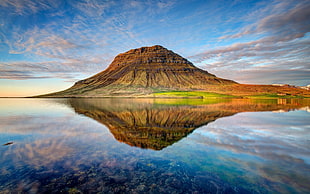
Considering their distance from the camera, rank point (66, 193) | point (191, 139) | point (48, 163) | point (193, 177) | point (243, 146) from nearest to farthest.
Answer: point (66, 193) < point (193, 177) < point (48, 163) < point (243, 146) < point (191, 139)

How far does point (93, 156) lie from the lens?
31.8ft

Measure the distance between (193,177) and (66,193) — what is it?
198 inches

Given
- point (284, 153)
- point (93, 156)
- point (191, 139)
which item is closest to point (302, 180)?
point (284, 153)

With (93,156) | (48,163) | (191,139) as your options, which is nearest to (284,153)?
(191,139)

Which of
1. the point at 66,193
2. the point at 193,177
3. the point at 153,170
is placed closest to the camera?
the point at 66,193

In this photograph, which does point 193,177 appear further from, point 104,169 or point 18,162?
point 18,162

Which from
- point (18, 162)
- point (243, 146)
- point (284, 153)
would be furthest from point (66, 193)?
A: point (284, 153)

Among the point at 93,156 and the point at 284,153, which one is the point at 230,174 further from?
the point at 93,156

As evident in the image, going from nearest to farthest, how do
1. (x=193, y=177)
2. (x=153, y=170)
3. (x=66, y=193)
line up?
(x=66, y=193), (x=193, y=177), (x=153, y=170)

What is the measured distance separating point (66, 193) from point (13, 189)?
2.08 m

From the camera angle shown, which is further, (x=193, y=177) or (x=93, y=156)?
(x=93, y=156)

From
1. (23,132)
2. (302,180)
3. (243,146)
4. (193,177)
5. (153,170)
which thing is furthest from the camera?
(23,132)

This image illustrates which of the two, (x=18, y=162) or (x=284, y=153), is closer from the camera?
(x=18, y=162)

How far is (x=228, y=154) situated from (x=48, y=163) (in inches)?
389
